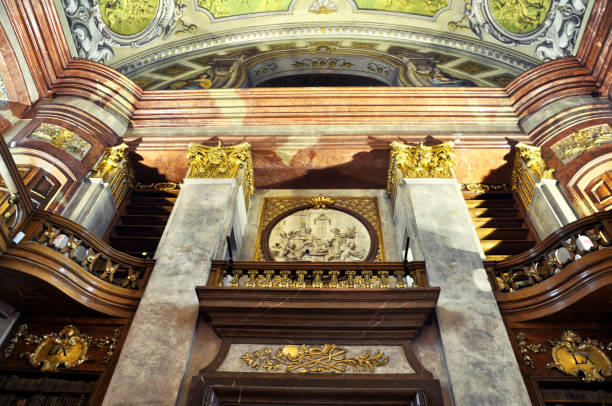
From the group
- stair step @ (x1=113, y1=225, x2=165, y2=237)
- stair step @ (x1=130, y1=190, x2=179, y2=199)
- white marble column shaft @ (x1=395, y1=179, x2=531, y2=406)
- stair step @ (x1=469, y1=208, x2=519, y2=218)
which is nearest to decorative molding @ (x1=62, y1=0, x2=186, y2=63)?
stair step @ (x1=130, y1=190, x2=179, y2=199)

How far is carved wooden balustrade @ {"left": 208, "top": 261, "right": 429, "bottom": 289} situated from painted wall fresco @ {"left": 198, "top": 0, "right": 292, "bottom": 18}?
25.5ft

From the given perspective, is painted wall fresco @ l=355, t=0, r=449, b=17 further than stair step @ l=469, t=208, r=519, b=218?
Yes

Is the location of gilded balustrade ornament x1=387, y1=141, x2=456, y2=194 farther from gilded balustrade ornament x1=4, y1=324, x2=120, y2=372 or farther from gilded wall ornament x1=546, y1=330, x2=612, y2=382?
gilded balustrade ornament x1=4, y1=324, x2=120, y2=372

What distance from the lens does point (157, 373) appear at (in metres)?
5.05

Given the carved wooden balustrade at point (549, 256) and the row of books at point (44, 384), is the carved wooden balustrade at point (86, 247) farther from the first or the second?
the carved wooden balustrade at point (549, 256)

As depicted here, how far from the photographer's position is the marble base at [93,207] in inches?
282

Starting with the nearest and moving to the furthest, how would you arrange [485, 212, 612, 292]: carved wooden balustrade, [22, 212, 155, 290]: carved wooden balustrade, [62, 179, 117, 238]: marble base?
[485, 212, 612, 292]: carved wooden balustrade → [22, 212, 155, 290]: carved wooden balustrade → [62, 179, 117, 238]: marble base

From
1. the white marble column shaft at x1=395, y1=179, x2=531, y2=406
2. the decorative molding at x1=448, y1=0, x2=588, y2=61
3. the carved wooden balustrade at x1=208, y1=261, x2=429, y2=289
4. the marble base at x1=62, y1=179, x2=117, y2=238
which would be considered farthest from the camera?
the decorative molding at x1=448, y1=0, x2=588, y2=61

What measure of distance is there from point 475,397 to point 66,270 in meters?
4.21

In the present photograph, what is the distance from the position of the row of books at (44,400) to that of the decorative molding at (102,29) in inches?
267

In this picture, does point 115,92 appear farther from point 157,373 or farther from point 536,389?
point 536,389

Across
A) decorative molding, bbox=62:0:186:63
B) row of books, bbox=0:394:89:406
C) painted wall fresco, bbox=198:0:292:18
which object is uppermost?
painted wall fresco, bbox=198:0:292:18

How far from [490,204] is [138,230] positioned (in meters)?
5.61

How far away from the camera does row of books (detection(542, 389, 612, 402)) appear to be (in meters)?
5.00
